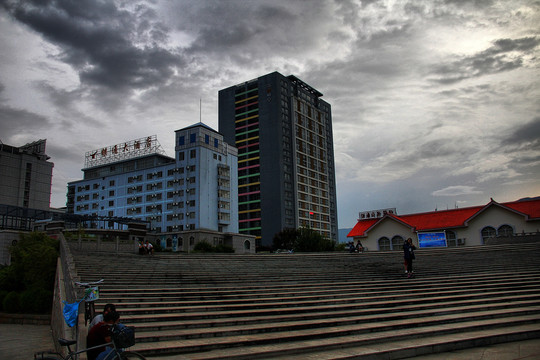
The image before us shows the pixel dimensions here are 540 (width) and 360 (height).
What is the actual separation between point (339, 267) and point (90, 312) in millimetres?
16181

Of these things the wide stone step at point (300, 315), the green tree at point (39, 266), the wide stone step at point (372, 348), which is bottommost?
the wide stone step at point (372, 348)

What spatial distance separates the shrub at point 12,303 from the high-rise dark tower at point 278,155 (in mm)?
73642

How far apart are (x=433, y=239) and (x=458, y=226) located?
6.28 meters

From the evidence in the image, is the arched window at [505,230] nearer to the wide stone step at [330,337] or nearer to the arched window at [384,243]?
the arched window at [384,243]

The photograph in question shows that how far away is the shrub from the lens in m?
25.0

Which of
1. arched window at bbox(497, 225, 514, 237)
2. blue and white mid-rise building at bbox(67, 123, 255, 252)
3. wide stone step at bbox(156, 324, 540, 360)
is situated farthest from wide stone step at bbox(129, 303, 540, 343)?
blue and white mid-rise building at bbox(67, 123, 255, 252)

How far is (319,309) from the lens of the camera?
11.5 metres

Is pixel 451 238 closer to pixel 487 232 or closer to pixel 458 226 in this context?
pixel 458 226

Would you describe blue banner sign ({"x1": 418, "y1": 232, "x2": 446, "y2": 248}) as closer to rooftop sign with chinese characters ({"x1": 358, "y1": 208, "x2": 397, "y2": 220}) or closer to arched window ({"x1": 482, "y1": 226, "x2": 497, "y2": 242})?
arched window ({"x1": 482, "y1": 226, "x2": 497, "y2": 242})

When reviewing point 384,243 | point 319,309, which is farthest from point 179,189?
point 319,309

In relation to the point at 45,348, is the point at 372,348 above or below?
above

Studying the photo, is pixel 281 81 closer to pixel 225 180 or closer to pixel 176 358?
pixel 225 180

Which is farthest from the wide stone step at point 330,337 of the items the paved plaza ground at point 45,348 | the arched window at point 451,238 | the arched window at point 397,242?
the arched window at point 397,242

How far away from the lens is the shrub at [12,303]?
82.1 ft
